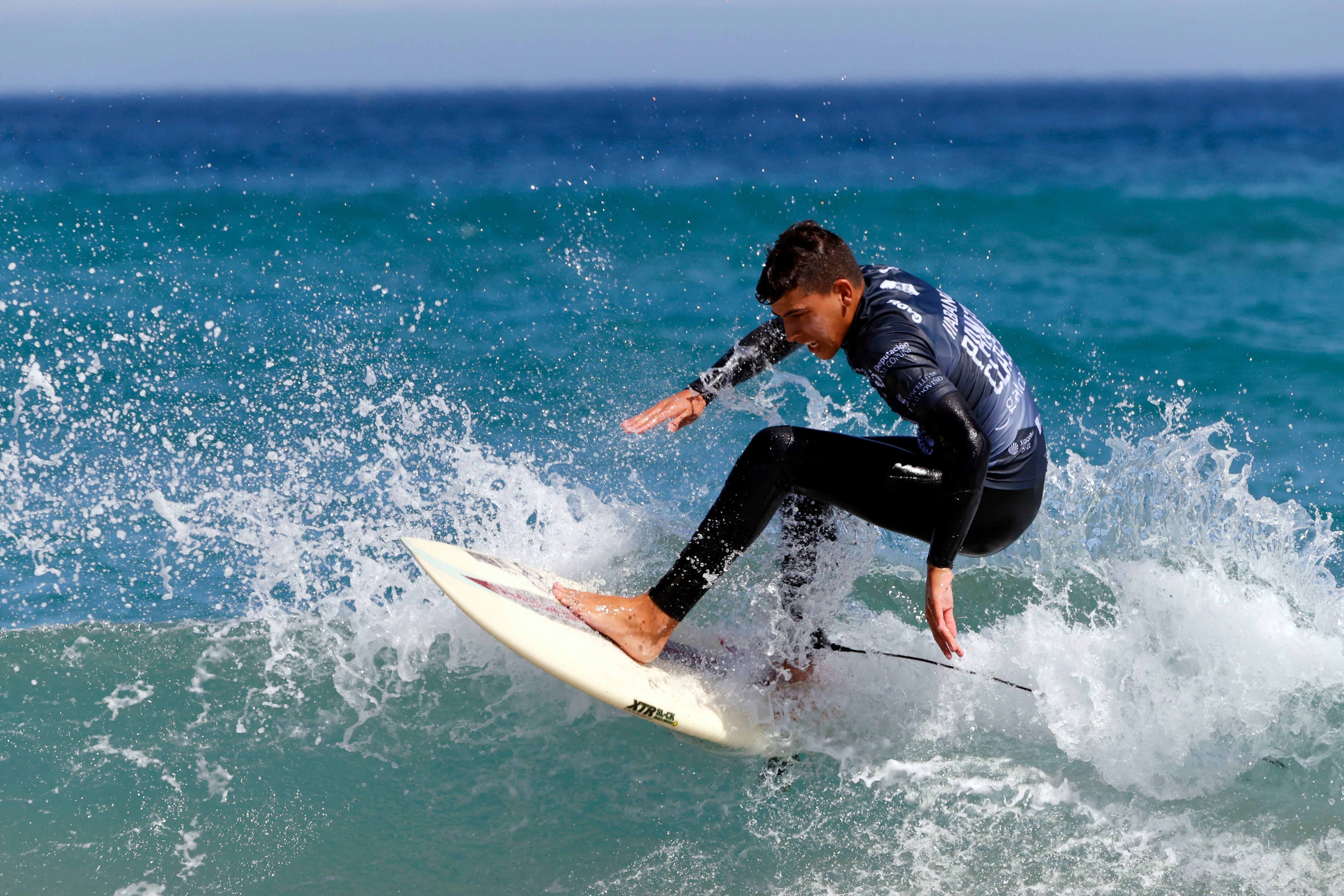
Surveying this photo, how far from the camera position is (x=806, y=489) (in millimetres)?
3570

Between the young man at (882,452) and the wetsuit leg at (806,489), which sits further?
the wetsuit leg at (806,489)

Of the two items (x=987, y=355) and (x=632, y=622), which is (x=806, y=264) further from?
(x=632, y=622)

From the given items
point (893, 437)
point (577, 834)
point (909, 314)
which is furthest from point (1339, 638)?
point (577, 834)

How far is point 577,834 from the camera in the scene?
3.48 meters

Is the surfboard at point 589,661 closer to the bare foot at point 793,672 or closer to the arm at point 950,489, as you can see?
the bare foot at point 793,672

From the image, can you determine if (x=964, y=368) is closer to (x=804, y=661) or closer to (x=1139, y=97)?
(x=804, y=661)

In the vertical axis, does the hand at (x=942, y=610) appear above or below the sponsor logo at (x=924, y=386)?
below

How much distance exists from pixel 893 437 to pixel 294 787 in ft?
8.22

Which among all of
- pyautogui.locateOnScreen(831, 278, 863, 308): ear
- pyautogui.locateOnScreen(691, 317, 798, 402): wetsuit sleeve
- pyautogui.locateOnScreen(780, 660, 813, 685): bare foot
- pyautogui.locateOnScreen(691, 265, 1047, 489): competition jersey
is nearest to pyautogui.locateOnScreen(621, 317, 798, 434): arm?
pyautogui.locateOnScreen(691, 317, 798, 402): wetsuit sleeve

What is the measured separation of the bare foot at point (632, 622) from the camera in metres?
3.72

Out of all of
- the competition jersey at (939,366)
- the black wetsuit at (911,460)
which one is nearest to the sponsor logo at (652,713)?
the black wetsuit at (911,460)

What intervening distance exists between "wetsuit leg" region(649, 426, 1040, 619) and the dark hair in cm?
50

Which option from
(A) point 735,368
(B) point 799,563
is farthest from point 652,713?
(A) point 735,368

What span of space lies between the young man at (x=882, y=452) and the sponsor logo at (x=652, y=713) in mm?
202
